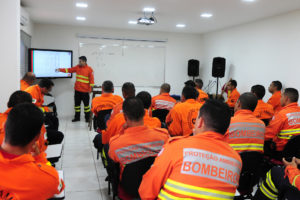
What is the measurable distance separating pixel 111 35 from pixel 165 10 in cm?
306

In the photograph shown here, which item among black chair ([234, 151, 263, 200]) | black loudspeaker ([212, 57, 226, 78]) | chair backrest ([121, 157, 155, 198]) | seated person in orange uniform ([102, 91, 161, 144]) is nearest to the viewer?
chair backrest ([121, 157, 155, 198])

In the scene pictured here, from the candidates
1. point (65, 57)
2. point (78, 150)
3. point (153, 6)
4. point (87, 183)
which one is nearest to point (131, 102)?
point (87, 183)

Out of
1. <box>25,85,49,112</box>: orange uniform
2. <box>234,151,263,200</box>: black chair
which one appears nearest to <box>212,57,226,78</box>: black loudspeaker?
<box>25,85,49,112</box>: orange uniform

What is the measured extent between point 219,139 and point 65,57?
6.57 meters

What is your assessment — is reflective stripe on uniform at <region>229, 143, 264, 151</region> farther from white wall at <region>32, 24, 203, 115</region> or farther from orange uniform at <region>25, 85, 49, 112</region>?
white wall at <region>32, 24, 203, 115</region>

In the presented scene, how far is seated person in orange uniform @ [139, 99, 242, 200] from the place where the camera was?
1225 millimetres

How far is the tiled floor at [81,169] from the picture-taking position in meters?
3.12

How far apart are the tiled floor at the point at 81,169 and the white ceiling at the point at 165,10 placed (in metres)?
2.69

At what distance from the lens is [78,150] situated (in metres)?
4.68

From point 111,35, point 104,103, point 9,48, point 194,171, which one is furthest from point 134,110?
point 111,35

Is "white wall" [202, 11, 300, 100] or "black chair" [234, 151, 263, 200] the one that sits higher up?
"white wall" [202, 11, 300, 100]

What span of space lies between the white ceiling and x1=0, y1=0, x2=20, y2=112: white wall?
6.23 feet

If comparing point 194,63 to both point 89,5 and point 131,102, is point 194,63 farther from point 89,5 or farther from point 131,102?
point 131,102

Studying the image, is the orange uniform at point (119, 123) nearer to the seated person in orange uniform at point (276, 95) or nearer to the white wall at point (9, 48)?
the white wall at point (9, 48)
